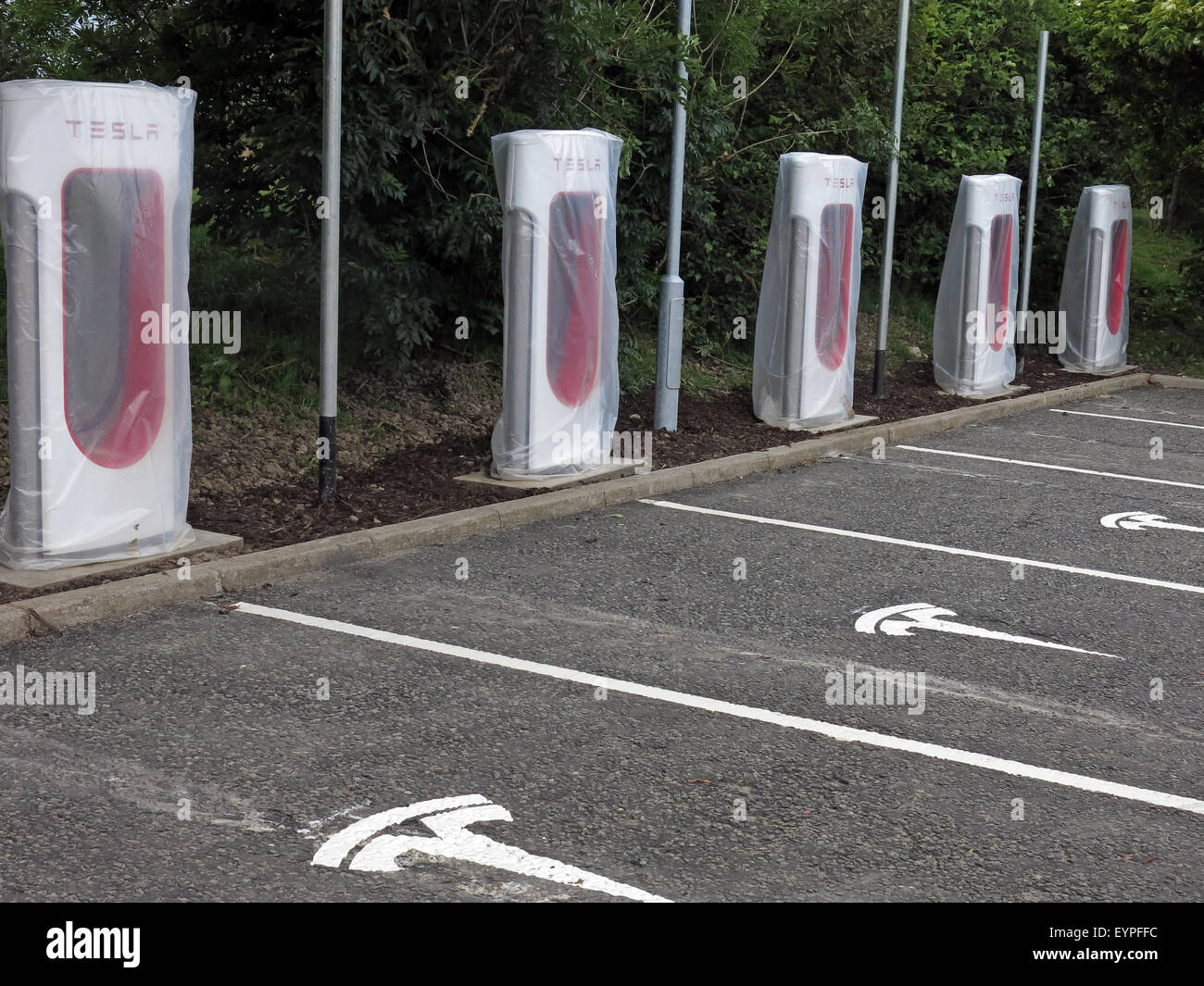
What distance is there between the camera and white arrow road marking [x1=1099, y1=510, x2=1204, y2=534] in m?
9.23

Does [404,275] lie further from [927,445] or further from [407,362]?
[927,445]

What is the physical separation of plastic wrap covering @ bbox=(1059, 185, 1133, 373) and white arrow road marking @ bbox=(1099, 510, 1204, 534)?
305 inches

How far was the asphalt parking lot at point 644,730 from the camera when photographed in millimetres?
4219

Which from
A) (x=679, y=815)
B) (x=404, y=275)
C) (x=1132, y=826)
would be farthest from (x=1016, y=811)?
(x=404, y=275)

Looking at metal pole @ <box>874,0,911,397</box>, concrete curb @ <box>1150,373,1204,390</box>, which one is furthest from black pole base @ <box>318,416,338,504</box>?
concrete curb @ <box>1150,373,1204,390</box>

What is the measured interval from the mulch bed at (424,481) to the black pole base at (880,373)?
122 millimetres

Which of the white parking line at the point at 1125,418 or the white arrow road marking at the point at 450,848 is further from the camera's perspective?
the white parking line at the point at 1125,418

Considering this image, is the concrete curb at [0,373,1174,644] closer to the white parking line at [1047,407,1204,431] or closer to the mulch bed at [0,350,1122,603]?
the mulch bed at [0,350,1122,603]

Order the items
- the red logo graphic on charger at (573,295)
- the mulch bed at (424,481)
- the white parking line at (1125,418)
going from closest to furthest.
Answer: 1. the mulch bed at (424,481)
2. the red logo graphic on charger at (573,295)
3. the white parking line at (1125,418)

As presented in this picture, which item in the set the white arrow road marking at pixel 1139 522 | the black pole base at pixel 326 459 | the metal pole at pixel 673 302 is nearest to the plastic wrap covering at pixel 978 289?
the metal pole at pixel 673 302

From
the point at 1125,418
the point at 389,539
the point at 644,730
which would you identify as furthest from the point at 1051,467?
the point at 644,730

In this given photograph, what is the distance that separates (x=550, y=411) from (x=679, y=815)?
513cm

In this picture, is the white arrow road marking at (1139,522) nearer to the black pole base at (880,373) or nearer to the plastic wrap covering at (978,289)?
the black pole base at (880,373)

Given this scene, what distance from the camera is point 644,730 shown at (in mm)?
5352
